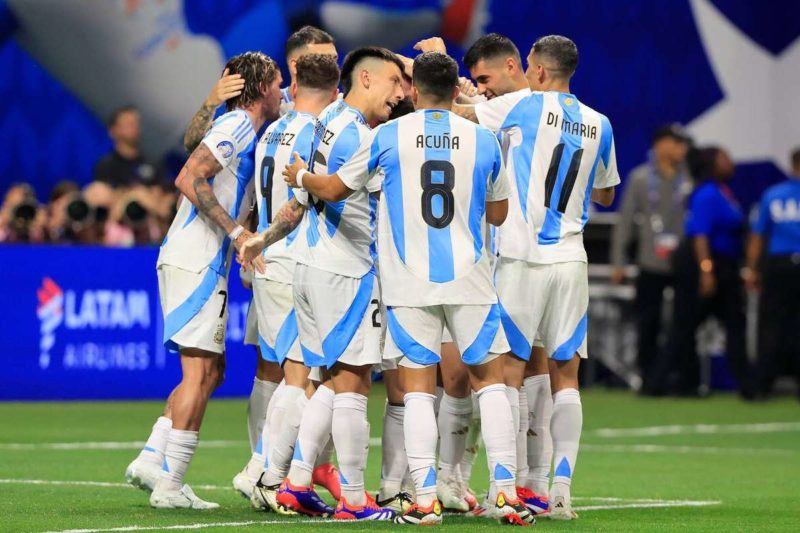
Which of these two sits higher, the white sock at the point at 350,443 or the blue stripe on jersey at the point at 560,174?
the blue stripe on jersey at the point at 560,174

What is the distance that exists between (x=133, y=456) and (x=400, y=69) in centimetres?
415

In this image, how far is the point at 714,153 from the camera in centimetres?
1759

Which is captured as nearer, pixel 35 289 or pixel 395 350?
pixel 395 350

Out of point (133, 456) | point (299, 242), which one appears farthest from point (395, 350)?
point (133, 456)

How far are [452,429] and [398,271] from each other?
40.8 inches

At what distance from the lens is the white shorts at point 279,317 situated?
8.72 m

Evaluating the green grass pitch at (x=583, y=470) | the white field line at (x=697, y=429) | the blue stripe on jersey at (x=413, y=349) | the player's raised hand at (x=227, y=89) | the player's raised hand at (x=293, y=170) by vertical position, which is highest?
the player's raised hand at (x=227, y=89)

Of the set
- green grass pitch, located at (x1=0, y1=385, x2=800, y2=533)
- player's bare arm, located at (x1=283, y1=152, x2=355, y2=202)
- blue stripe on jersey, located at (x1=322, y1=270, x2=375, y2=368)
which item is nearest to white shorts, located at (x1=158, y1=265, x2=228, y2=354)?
blue stripe on jersey, located at (x1=322, y1=270, x2=375, y2=368)

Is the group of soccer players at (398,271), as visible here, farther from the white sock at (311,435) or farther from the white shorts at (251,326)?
the white shorts at (251,326)

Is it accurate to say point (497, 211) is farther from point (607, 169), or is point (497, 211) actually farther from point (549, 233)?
point (607, 169)

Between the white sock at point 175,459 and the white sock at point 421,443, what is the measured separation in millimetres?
1319

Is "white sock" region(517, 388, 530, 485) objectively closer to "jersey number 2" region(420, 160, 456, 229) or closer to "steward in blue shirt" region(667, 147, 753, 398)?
"jersey number 2" region(420, 160, 456, 229)

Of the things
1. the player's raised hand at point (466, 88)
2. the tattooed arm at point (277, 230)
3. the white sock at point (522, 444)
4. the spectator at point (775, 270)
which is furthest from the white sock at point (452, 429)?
the spectator at point (775, 270)

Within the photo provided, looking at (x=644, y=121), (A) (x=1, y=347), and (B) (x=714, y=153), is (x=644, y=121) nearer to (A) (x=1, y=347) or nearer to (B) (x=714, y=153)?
(B) (x=714, y=153)
